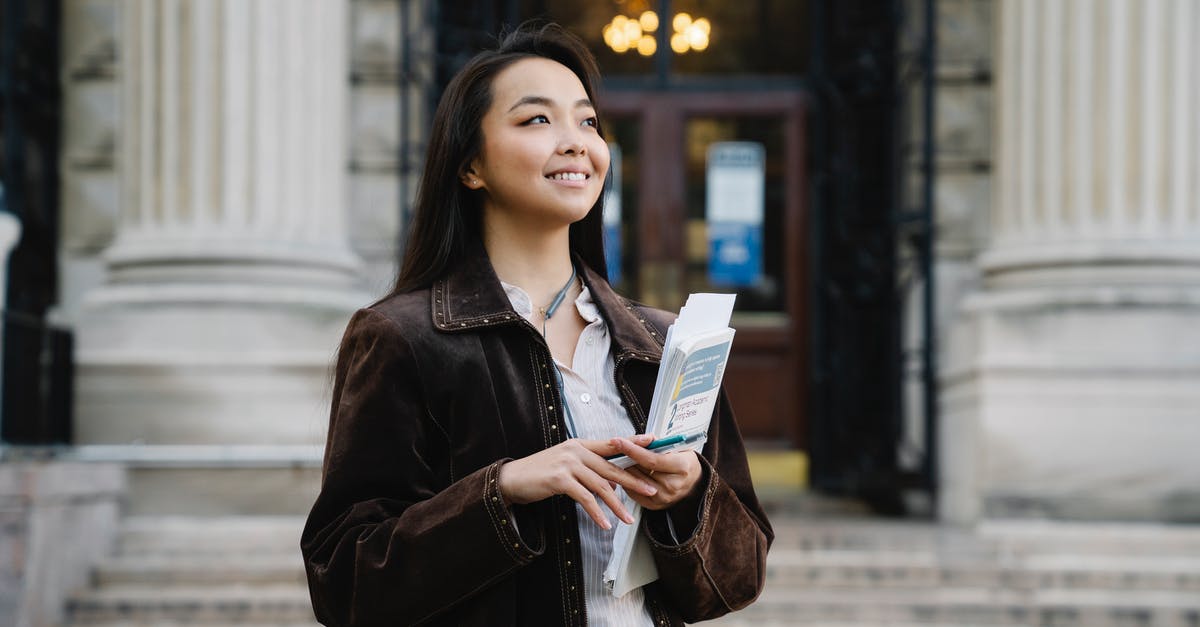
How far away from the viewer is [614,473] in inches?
84.8

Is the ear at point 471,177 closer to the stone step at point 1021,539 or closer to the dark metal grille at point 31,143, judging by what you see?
the stone step at point 1021,539

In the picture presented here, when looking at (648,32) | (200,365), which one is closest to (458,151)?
(200,365)

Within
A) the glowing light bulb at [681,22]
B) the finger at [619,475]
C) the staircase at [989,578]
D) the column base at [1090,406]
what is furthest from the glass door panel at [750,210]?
the finger at [619,475]

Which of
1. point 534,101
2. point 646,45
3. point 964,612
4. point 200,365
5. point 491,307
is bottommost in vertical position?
point 964,612

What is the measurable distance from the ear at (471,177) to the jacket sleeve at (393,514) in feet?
0.96

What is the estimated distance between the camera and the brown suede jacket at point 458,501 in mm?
2232

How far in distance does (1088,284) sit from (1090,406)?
2.63ft

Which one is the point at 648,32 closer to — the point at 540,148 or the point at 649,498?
the point at 540,148

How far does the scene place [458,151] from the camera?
2496 millimetres

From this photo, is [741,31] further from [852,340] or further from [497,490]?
[497,490]

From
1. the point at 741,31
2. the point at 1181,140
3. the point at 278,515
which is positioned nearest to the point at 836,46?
the point at 741,31

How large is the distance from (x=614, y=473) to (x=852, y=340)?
8992mm

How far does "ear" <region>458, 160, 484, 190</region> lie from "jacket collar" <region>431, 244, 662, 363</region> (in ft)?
0.34

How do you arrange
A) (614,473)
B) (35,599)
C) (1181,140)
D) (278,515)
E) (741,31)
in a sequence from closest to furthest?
(614,473) < (35,599) < (278,515) < (1181,140) < (741,31)
